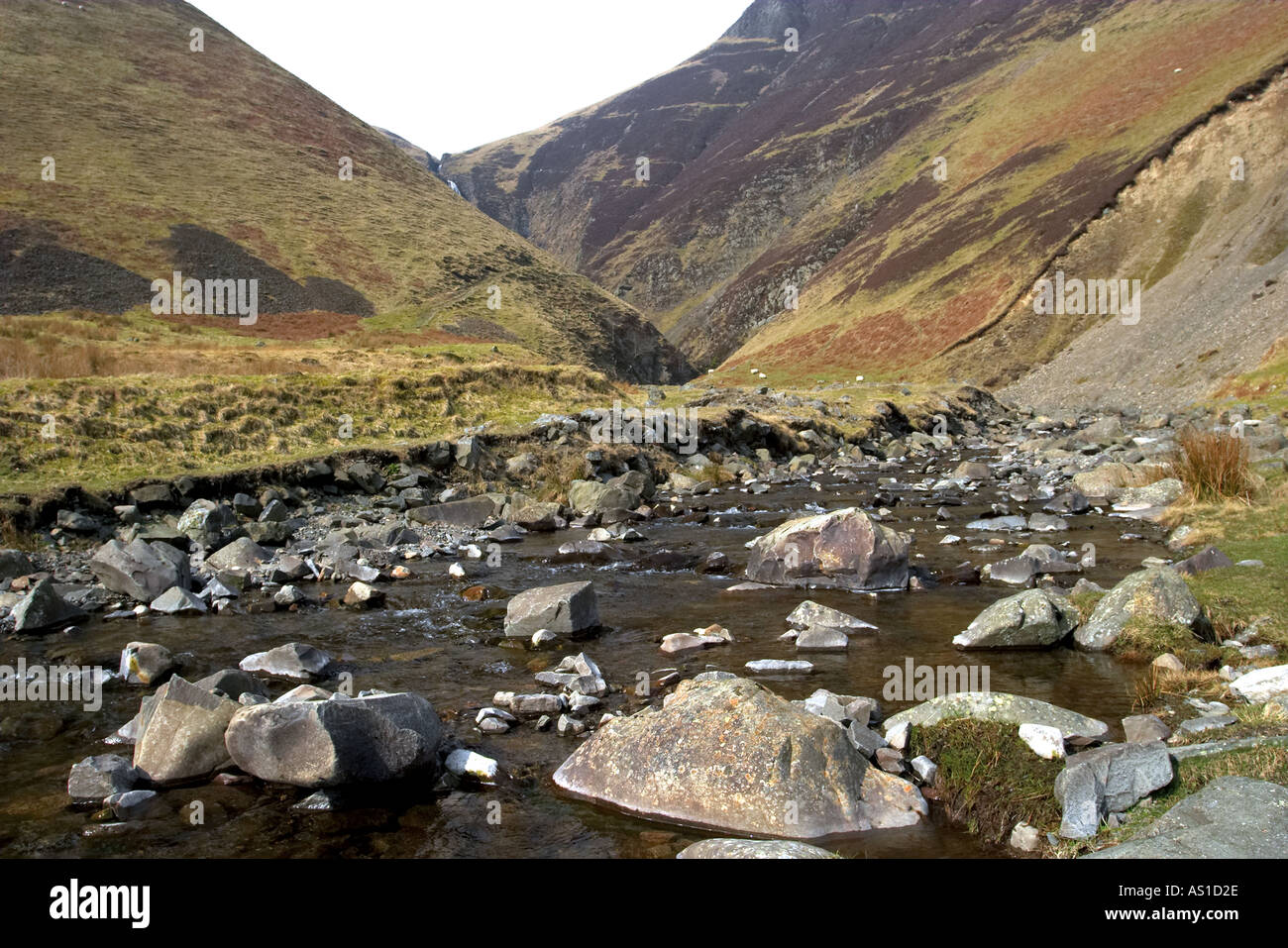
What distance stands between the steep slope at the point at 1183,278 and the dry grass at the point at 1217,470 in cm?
3108

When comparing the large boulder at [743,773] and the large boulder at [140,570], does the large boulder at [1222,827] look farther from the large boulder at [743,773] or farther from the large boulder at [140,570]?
the large boulder at [140,570]

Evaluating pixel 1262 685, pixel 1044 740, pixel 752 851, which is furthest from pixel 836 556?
pixel 752 851

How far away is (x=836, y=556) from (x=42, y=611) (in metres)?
14.3

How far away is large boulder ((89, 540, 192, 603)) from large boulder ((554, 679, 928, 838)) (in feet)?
36.4

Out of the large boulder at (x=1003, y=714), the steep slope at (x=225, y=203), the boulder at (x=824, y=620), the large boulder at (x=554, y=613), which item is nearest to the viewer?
the large boulder at (x=1003, y=714)

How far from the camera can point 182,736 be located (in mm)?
7824

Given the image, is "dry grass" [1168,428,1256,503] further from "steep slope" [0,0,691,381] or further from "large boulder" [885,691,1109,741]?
"steep slope" [0,0,691,381]

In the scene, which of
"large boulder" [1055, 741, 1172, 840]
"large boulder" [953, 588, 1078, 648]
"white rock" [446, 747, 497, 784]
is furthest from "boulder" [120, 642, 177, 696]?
"large boulder" [953, 588, 1078, 648]

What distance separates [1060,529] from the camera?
18703 mm

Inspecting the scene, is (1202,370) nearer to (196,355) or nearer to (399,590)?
(399,590)

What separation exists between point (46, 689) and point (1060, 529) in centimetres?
1998

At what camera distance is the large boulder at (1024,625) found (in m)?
11.0

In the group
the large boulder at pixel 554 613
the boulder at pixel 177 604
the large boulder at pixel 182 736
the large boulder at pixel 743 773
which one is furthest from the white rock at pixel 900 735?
the boulder at pixel 177 604

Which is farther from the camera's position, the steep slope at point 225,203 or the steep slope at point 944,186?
the steep slope at point 944,186
